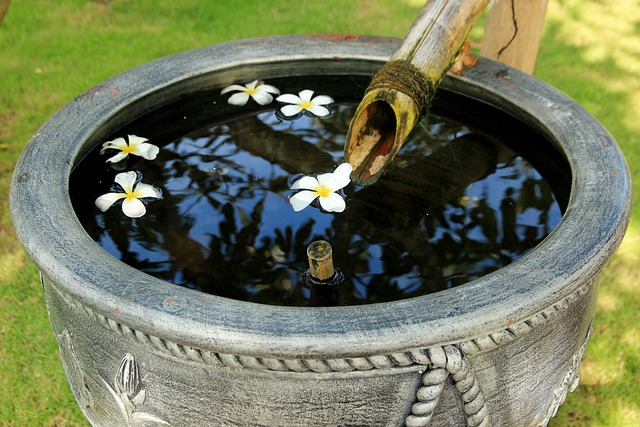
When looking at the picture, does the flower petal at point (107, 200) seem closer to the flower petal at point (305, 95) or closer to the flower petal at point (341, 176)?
the flower petal at point (341, 176)

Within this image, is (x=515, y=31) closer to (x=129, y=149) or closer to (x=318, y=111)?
(x=318, y=111)

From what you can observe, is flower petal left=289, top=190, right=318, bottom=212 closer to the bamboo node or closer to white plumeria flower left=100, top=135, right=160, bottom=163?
the bamboo node

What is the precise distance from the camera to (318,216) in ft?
5.55

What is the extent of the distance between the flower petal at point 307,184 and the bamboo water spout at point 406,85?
0.37 ft

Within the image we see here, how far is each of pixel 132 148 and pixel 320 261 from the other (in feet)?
2.46

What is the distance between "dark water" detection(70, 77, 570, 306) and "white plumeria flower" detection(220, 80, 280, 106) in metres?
0.04

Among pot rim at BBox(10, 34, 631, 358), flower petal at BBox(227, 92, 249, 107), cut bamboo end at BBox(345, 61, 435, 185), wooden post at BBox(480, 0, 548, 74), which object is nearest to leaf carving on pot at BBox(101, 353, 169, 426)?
pot rim at BBox(10, 34, 631, 358)

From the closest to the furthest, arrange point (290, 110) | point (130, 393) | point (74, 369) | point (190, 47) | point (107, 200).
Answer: point (130, 393) < point (74, 369) < point (107, 200) < point (290, 110) < point (190, 47)

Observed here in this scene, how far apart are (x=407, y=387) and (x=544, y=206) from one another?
70cm

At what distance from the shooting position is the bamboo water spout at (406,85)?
65.6 inches

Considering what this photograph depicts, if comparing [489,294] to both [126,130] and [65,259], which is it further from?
[126,130]

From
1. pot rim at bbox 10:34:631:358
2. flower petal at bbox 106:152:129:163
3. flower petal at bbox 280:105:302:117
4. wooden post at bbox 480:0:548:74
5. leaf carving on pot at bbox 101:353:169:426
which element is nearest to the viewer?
pot rim at bbox 10:34:631:358

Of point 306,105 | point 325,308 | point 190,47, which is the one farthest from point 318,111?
point 190,47

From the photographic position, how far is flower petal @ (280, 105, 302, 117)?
80.5 inches
